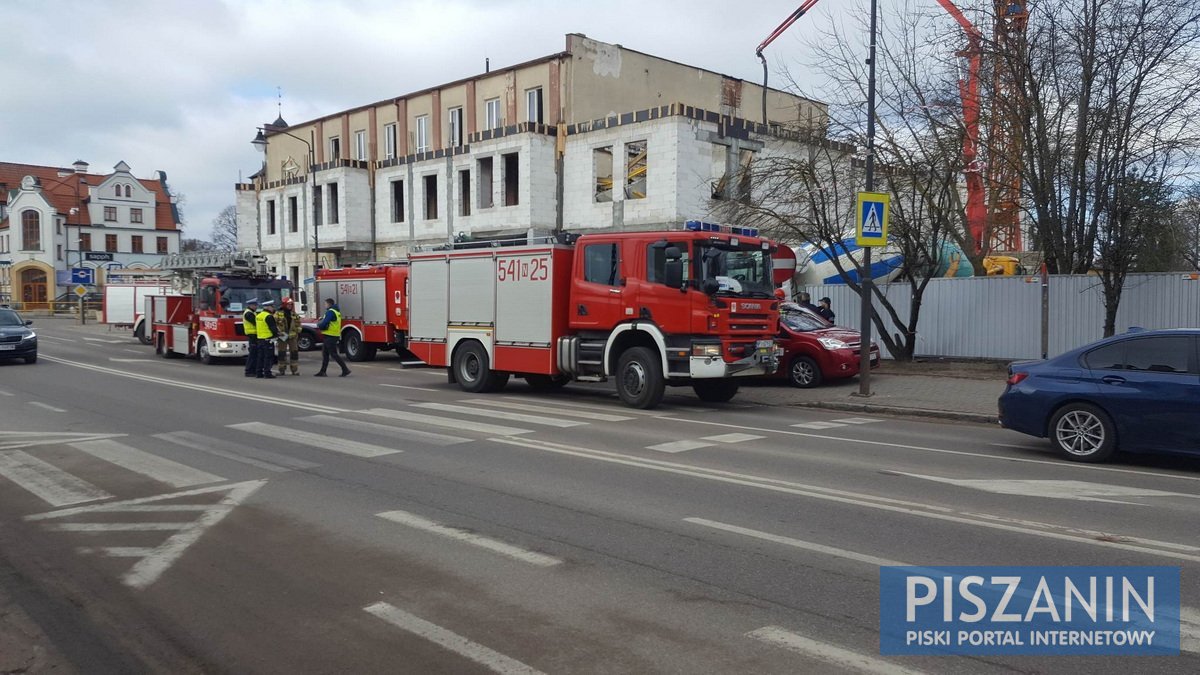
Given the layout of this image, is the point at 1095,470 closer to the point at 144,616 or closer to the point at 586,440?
the point at 586,440

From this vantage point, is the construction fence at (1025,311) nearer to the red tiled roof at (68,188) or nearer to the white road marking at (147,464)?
the white road marking at (147,464)

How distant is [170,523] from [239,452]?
3219 mm

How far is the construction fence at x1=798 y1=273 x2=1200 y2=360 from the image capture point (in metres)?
17.8

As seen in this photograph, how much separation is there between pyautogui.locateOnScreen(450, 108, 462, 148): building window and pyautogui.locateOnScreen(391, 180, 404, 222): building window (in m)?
3.37

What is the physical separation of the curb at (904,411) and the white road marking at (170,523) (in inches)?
388

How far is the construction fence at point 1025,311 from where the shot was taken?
58.3 feet

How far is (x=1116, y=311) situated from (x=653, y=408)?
1048 centimetres

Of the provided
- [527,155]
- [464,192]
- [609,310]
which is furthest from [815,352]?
[464,192]

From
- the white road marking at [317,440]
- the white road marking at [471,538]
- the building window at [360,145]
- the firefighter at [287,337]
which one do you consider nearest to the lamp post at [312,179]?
the building window at [360,145]

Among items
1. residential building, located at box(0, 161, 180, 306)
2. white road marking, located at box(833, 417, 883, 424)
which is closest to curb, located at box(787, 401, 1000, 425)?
white road marking, located at box(833, 417, 883, 424)

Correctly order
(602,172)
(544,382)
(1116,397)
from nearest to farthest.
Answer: (1116,397) → (544,382) → (602,172)

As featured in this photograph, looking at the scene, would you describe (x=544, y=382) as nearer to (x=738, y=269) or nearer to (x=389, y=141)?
(x=738, y=269)

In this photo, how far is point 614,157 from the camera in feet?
98.4

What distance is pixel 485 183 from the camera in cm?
3472
